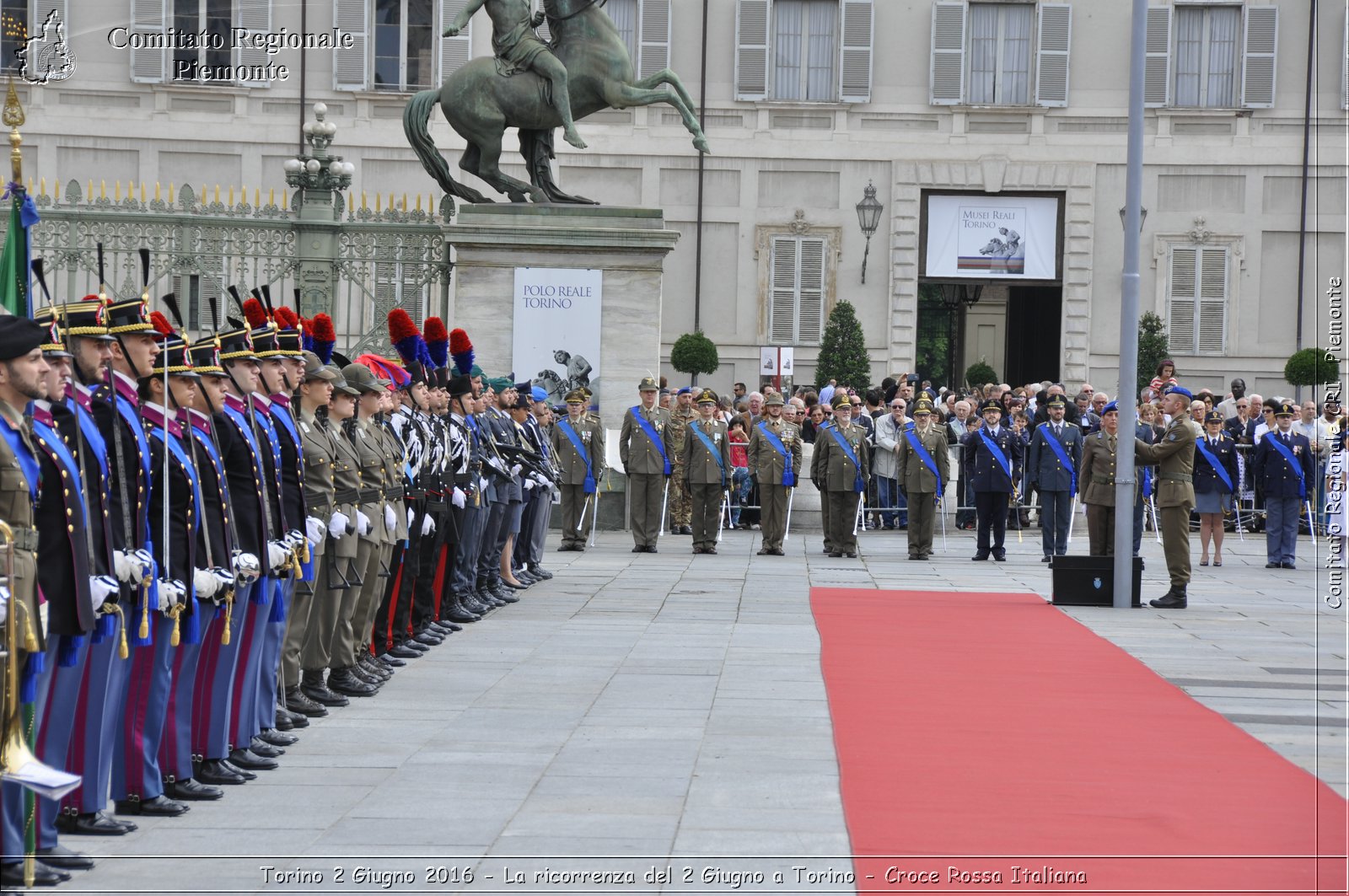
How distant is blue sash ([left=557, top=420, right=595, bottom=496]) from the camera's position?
1939cm

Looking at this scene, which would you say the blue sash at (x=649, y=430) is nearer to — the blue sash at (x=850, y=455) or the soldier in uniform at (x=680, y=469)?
the soldier in uniform at (x=680, y=469)

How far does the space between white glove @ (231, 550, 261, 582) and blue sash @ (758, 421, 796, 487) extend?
1297 cm

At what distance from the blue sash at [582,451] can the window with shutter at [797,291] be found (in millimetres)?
17055

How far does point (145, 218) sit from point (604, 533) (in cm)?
643

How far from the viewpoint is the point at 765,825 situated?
6898 mm

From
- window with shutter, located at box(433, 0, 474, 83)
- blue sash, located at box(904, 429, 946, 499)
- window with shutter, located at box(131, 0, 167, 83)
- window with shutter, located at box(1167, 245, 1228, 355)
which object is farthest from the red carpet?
window with shutter, located at box(131, 0, 167, 83)

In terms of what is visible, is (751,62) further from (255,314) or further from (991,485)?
(255,314)

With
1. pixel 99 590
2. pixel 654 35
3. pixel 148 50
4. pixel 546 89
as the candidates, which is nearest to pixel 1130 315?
pixel 546 89

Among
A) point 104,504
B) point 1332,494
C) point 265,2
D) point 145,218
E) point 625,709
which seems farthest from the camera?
point 265,2

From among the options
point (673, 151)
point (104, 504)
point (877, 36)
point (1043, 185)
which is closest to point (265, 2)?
point (673, 151)

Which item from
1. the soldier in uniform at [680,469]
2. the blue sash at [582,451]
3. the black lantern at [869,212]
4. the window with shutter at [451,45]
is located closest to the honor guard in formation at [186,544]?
the blue sash at [582,451]

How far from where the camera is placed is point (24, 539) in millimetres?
5824

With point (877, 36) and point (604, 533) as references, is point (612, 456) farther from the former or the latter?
point (877, 36)

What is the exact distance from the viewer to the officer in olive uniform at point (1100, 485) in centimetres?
1708
